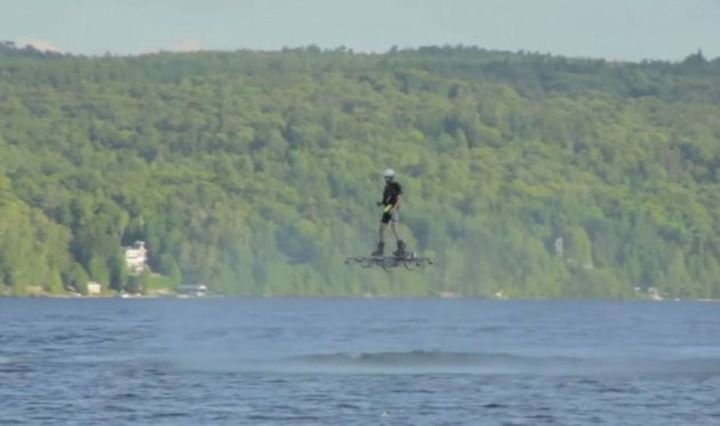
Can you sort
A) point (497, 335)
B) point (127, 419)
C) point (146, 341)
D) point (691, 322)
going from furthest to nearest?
point (691, 322)
point (497, 335)
point (146, 341)
point (127, 419)

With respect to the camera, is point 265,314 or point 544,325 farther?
point 265,314

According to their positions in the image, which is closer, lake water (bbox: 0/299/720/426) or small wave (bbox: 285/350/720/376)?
lake water (bbox: 0/299/720/426)

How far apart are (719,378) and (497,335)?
1448 inches

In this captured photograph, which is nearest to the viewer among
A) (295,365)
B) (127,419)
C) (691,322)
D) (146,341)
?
(127,419)

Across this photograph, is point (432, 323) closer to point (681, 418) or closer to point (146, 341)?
point (146, 341)

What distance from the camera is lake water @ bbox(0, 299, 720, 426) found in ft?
240

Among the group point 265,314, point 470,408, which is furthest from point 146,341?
point 265,314

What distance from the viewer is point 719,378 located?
8750 cm

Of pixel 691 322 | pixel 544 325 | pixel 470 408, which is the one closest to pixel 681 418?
pixel 470 408

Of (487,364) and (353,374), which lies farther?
(487,364)

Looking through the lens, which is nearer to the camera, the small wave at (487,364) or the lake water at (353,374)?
the lake water at (353,374)

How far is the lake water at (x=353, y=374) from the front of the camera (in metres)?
73.2

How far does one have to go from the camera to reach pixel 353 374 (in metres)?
87.6

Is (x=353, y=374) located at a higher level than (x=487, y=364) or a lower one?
lower
